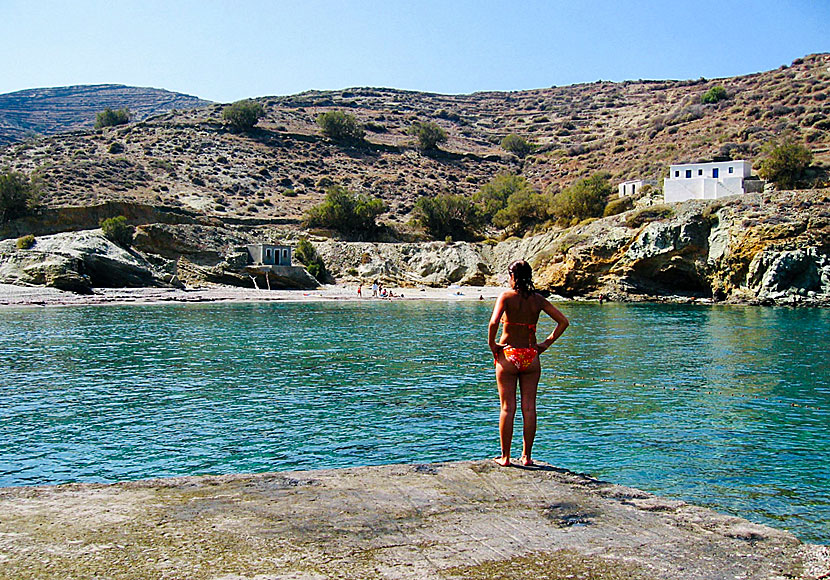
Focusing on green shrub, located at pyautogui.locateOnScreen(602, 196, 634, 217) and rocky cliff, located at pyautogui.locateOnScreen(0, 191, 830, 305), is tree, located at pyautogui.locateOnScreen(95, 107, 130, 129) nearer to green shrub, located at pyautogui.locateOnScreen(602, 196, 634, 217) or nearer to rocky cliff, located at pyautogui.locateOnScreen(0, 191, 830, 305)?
rocky cliff, located at pyautogui.locateOnScreen(0, 191, 830, 305)

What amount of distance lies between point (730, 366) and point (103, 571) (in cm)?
2212

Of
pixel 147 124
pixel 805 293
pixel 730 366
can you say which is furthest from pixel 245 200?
pixel 730 366

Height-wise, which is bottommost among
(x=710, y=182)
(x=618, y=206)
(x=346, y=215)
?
(x=618, y=206)

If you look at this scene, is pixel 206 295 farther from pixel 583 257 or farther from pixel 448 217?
pixel 448 217

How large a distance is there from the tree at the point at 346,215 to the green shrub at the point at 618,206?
1050 inches

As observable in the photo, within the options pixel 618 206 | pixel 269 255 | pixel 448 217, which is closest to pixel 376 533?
pixel 269 255

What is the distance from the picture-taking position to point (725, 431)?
13.7 meters

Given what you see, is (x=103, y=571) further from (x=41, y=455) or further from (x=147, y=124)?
(x=147, y=124)

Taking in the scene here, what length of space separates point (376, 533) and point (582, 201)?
228ft

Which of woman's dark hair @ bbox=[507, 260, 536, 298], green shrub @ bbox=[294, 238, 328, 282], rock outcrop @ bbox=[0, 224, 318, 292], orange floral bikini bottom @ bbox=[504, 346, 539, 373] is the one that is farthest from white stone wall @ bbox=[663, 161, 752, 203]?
orange floral bikini bottom @ bbox=[504, 346, 539, 373]

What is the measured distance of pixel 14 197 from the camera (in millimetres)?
67688

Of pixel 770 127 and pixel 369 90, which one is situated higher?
pixel 369 90

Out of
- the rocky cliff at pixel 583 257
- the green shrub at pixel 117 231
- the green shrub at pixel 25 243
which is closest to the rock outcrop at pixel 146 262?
the rocky cliff at pixel 583 257

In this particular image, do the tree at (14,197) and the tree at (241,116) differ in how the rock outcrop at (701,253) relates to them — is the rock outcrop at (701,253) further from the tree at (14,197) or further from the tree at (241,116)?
the tree at (241,116)
